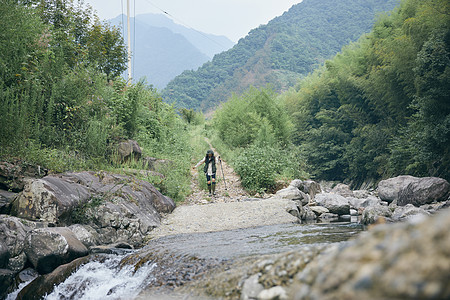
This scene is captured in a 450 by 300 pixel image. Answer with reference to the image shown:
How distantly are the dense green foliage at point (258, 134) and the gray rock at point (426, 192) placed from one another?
160 inches

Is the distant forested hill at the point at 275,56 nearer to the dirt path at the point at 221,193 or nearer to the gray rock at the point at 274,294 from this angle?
the dirt path at the point at 221,193

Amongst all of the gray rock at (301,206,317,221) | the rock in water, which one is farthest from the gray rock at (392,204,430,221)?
the rock in water

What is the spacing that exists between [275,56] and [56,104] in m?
69.8

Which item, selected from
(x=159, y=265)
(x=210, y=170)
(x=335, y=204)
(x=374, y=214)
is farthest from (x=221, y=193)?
(x=159, y=265)

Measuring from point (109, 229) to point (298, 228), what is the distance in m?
3.58

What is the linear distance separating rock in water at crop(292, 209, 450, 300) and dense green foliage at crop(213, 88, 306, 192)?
1037 centimetres

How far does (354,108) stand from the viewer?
26078mm

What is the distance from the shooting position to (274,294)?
6.97 feet

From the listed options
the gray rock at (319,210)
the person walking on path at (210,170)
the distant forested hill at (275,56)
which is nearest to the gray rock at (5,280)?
the person walking on path at (210,170)

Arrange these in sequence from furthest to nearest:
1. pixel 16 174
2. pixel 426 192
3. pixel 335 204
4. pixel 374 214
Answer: pixel 426 192
pixel 335 204
pixel 374 214
pixel 16 174

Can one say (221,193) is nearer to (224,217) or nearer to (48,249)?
(224,217)

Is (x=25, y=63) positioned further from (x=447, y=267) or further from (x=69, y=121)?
(x=447, y=267)

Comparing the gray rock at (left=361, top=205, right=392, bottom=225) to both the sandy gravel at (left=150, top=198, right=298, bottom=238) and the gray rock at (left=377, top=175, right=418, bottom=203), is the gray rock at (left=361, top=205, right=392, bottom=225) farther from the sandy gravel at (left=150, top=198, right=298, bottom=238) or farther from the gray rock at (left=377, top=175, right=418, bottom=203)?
the gray rock at (left=377, top=175, right=418, bottom=203)

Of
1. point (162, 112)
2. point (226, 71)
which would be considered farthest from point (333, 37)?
point (162, 112)
